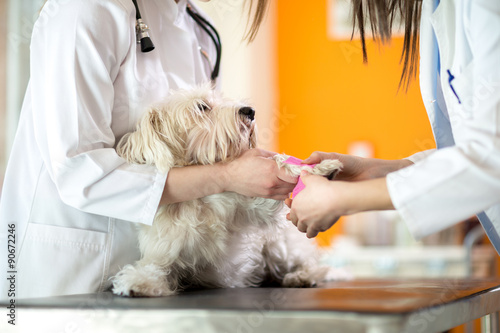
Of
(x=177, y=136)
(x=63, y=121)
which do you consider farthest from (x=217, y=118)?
(x=63, y=121)

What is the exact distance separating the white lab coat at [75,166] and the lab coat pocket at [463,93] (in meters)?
0.69

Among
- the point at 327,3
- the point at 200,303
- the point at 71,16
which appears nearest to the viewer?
the point at 200,303

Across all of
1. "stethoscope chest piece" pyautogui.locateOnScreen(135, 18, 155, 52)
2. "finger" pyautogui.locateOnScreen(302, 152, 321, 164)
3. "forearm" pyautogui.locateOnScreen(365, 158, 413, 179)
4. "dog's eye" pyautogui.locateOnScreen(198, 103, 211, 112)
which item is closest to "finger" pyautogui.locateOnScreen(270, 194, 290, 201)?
"finger" pyautogui.locateOnScreen(302, 152, 321, 164)

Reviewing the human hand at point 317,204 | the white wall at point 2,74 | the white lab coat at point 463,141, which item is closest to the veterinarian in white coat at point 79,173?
the human hand at point 317,204

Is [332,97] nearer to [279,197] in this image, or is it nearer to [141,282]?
[279,197]

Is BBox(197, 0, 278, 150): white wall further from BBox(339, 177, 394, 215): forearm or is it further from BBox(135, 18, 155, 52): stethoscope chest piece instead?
BBox(339, 177, 394, 215): forearm

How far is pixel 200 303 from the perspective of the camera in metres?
0.87

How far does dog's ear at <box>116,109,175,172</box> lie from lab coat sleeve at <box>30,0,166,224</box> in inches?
1.6

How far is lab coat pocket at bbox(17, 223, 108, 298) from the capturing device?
114 cm

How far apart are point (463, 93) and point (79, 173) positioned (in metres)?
0.87

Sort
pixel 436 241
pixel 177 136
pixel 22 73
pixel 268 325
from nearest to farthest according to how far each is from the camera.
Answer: pixel 268 325 → pixel 177 136 → pixel 22 73 → pixel 436 241

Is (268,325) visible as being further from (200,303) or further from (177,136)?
(177,136)

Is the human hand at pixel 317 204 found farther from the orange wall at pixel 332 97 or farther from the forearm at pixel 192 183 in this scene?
the orange wall at pixel 332 97

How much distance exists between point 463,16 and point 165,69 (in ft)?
2.65
